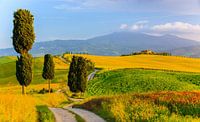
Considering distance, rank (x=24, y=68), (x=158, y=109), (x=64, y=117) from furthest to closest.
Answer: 1. (x=24, y=68)
2. (x=64, y=117)
3. (x=158, y=109)

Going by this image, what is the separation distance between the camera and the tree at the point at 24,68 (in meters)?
73.6

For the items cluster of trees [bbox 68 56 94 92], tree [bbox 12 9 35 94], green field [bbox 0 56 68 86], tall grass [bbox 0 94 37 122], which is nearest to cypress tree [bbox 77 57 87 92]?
cluster of trees [bbox 68 56 94 92]

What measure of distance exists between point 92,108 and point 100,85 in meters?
71.5

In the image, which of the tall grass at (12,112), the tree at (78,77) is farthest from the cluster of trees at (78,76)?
the tall grass at (12,112)

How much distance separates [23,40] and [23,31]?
6.19 ft

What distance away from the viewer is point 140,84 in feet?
345

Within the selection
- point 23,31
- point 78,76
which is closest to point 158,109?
point 23,31

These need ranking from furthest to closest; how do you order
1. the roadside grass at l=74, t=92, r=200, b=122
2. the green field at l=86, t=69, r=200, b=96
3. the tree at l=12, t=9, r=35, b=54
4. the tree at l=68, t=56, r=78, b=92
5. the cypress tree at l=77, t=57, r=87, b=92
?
the tree at l=68, t=56, r=78, b=92, the cypress tree at l=77, t=57, r=87, b=92, the green field at l=86, t=69, r=200, b=96, the tree at l=12, t=9, r=35, b=54, the roadside grass at l=74, t=92, r=200, b=122

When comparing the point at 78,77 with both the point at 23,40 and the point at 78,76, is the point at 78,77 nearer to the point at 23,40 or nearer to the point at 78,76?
the point at 78,76

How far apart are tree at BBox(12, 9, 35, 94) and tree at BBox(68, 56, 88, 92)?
29.2m

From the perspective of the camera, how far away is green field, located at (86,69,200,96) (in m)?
99.5

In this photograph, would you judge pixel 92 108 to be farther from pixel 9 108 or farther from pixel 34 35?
pixel 34 35

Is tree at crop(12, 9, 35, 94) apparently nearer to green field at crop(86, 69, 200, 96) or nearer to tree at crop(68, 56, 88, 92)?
tree at crop(68, 56, 88, 92)

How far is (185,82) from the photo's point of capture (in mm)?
108062
